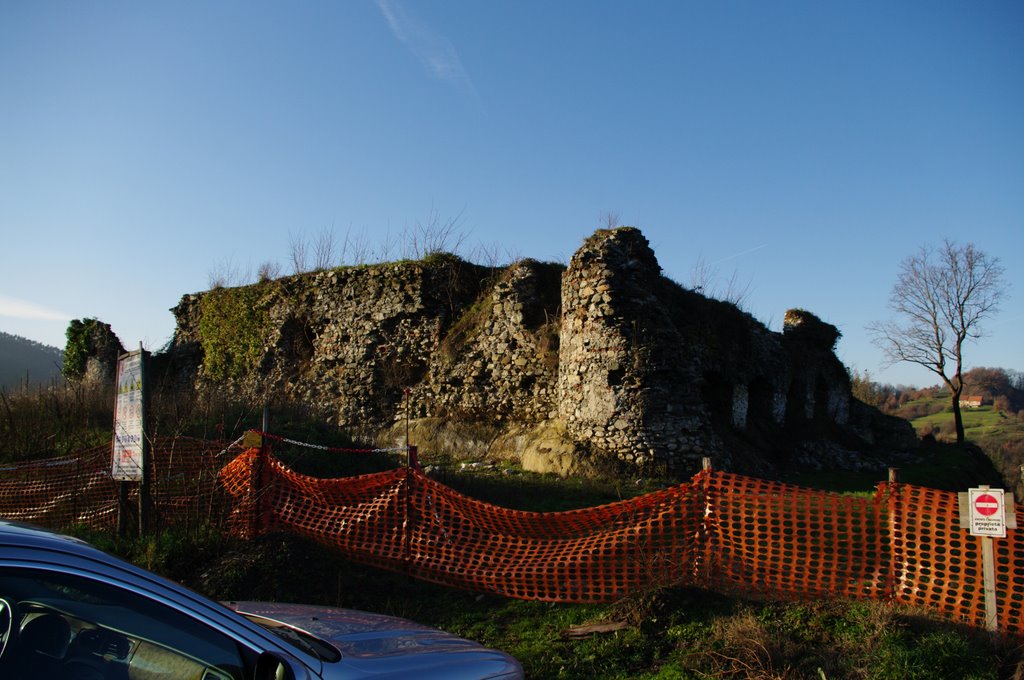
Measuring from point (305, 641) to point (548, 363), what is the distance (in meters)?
13.7

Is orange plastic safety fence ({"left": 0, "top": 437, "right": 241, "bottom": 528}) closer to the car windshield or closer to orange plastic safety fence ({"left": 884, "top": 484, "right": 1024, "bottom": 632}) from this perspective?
the car windshield

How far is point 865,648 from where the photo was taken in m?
4.82

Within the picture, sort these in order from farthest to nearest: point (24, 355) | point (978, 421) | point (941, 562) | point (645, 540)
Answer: point (978, 421), point (24, 355), point (645, 540), point (941, 562)

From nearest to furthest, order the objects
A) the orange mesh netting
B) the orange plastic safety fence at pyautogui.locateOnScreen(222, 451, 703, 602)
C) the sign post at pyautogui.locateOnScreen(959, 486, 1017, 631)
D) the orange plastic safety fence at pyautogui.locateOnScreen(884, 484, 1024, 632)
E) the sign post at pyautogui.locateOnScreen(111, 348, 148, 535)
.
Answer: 1. the sign post at pyautogui.locateOnScreen(959, 486, 1017, 631)
2. the orange plastic safety fence at pyautogui.locateOnScreen(884, 484, 1024, 632)
3. the orange mesh netting
4. the orange plastic safety fence at pyautogui.locateOnScreen(222, 451, 703, 602)
5. the sign post at pyautogui.locateOnScreen(111, 348, 148, 535)

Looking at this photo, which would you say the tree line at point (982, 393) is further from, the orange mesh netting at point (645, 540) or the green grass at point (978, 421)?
the orange mesh netting at point (645, 540)

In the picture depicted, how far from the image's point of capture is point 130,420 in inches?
284

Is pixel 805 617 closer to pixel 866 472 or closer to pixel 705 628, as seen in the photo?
pixel 705 628

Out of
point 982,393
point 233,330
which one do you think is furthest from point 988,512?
point 982,393

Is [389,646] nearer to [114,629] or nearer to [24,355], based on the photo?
[114,629]

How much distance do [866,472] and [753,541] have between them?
13788 mm

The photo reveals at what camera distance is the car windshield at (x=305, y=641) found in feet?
8.71

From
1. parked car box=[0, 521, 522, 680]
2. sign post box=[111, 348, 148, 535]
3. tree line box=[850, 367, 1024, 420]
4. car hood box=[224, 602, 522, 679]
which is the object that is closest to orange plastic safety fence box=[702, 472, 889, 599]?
car hood box=[224, 602, 522, 679]

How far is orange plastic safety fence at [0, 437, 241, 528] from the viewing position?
26.6 feet

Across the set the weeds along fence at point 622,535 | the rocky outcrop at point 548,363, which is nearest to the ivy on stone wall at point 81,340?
the rocky outcrop at point 548,363
